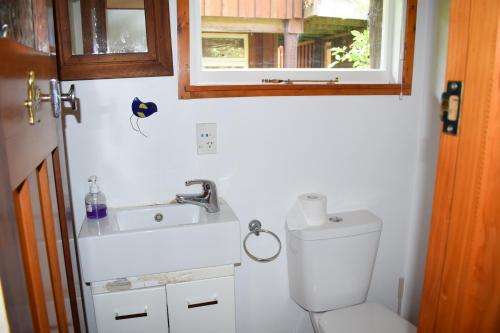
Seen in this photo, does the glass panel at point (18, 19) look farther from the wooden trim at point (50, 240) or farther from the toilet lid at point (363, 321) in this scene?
the toilet lid at point (363, 321)

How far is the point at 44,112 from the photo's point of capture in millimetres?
844

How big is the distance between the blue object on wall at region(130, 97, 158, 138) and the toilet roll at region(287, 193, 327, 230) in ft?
2.37

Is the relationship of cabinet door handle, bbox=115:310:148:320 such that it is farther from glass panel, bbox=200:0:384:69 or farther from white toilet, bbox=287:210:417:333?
glass panel, bbox=200:0:384:69

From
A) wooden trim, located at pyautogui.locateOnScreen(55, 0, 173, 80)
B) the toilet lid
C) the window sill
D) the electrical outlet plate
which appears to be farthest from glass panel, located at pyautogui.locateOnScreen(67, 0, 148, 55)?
the toilet lid

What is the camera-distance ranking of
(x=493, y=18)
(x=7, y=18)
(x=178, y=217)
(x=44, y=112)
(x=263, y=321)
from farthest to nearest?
(x=263, y=321) < (x=178, y=217) < (x=44, y=112) < (x=7, y=18) < (x=493, y=18)

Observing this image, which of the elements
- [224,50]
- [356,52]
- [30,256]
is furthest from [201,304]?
[356,52]

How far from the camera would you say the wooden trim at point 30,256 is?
0.60 metres

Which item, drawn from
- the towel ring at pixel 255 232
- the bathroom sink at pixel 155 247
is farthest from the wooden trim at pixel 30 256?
the towel ring at pixel 255 232

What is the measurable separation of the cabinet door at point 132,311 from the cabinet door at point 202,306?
0.12 feet

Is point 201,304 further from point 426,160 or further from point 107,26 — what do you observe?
point 426,160

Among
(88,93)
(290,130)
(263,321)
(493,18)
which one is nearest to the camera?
(493,18)

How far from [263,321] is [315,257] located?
0.47m

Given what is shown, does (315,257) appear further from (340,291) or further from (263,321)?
(263,321)

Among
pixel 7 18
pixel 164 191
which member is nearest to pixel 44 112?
pixel 7 18
